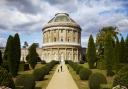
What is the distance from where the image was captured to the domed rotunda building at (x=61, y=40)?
113188 millimetres

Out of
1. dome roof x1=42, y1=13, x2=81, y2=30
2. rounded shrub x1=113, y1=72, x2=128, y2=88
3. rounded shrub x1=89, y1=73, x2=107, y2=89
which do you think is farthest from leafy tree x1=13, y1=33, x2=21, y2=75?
dome roof x1=42, y1=13, x2=81, y2=30

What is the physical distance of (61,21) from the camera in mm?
117812

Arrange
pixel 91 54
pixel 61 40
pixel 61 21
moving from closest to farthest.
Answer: pixel 91 54 < pixel 61 40 < pixel 61 21

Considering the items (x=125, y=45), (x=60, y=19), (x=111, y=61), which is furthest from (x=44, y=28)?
(x=111, y=61)

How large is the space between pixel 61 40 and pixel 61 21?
22.6 ft

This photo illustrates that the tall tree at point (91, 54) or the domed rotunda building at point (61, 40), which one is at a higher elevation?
the domed rotunda building at point (61, 40)

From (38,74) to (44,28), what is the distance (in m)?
89.5

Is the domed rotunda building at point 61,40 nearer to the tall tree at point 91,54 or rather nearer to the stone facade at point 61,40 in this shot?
the stone facade at point 61,40

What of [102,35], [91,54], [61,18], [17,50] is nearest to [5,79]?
[17,50]

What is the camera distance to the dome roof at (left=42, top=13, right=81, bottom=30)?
11625 centimetres

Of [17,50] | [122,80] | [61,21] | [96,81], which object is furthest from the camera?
[61,21]

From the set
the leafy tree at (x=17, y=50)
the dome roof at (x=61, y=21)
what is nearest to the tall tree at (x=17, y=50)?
the leafy tree at (x=17, y=50)

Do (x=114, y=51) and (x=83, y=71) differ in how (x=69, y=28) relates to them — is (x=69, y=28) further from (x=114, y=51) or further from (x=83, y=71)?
(x=83, y=71)

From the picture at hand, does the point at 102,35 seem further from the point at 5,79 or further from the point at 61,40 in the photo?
the point at 61,40
